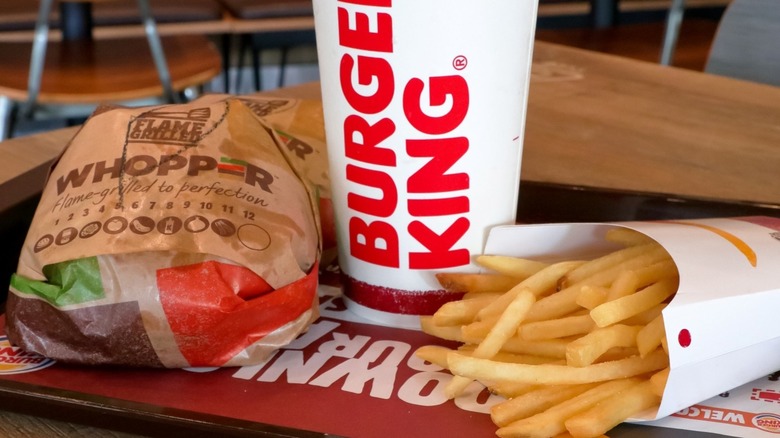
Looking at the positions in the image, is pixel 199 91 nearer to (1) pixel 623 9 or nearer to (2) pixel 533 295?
(1) pixel 623 9

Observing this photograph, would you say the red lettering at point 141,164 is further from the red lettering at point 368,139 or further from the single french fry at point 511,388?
the single french fry at point 511,388

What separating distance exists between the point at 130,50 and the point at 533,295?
2905 mm

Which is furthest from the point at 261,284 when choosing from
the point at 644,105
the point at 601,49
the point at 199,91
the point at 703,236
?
the point at 199,91

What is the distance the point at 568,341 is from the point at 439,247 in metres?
0.18

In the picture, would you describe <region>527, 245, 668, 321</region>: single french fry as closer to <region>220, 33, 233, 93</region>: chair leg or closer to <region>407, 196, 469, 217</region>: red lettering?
<region>407, 196, 469, 217</region>: red lettering

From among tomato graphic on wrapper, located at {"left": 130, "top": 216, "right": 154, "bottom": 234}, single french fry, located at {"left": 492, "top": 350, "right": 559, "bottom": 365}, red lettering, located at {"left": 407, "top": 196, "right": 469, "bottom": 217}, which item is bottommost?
single french fry, located at {"left": 492, "top": 350, "right": 559, "bottom": 365}

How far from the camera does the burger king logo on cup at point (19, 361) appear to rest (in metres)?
0.77

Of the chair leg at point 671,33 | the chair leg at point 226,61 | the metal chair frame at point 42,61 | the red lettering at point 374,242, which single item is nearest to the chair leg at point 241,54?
the chair leg at point 226,61

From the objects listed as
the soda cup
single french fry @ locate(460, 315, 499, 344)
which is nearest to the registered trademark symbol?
the soda cup

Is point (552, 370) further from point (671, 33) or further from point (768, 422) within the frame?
point (671, 33)

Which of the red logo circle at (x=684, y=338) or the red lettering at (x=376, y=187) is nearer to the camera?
the red logo circle at (x=684, y=338)

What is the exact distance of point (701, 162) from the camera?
131 cm

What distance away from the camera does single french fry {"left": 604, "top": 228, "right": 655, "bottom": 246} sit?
81 centimetres

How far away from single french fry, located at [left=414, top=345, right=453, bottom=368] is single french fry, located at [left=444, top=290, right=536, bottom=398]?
1.0 inches
